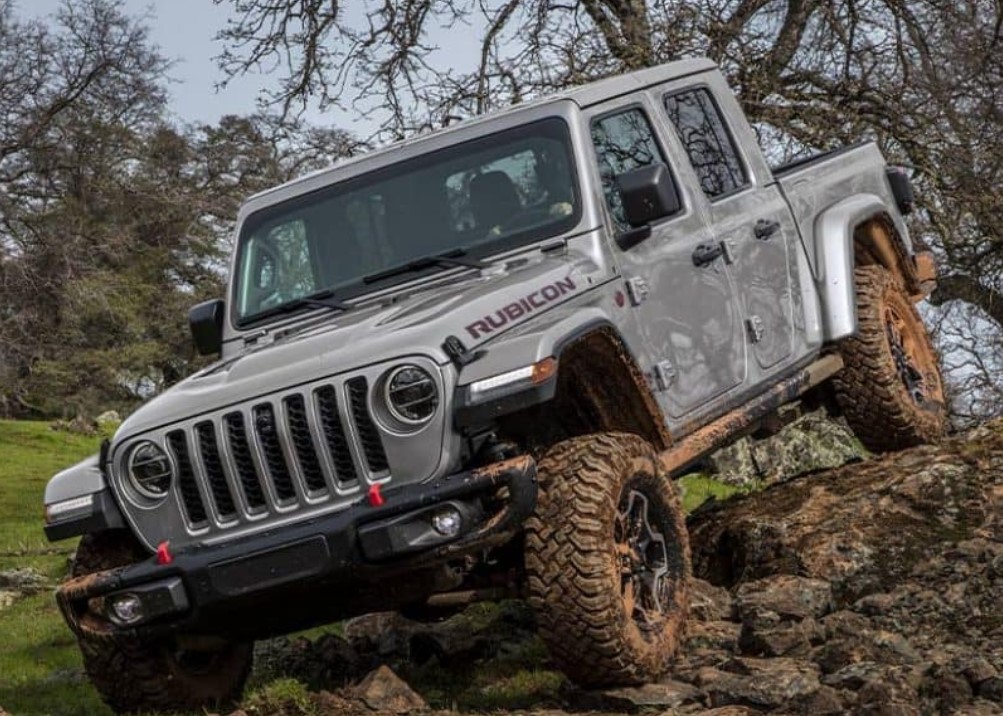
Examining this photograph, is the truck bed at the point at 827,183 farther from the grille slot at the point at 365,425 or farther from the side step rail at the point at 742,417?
the grille slot at the point at 365,425

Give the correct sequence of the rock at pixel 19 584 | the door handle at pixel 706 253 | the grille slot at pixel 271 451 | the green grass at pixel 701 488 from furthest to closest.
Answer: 1. the green grass at pixel 701 488
2. the rock at pixel 19 584
3. the door handle at pixel 706 253
4. the grille slot at pixel 271 451

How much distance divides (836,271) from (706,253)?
1.21 meters

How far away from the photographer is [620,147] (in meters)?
6.79

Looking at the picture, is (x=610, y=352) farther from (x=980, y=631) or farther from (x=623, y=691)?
(x=980, y=631)

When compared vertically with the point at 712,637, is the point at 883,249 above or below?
above

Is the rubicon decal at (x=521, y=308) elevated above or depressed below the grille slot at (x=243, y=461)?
above

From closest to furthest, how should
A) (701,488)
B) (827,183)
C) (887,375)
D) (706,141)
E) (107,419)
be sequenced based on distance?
(706,141) < (887,375) < (827,183) < (701,488) < (107,419)

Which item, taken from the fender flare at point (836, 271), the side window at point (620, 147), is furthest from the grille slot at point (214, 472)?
the fender flare at point (836, 271)

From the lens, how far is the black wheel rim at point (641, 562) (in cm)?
534

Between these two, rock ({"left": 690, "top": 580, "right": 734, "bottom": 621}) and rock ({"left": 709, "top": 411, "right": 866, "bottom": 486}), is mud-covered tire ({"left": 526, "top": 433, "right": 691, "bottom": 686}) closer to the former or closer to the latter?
rock ({"left": 690, "top": 580, "right": 734, "bottom": 621})

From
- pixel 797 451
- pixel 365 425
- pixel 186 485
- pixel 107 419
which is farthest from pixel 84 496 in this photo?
pixel 107 419

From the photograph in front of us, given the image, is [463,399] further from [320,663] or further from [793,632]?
[320,663]

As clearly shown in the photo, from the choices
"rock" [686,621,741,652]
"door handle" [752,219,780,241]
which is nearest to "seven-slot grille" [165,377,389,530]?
"rock" [686,621,741,652]

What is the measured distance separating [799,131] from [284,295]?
8664 mm
